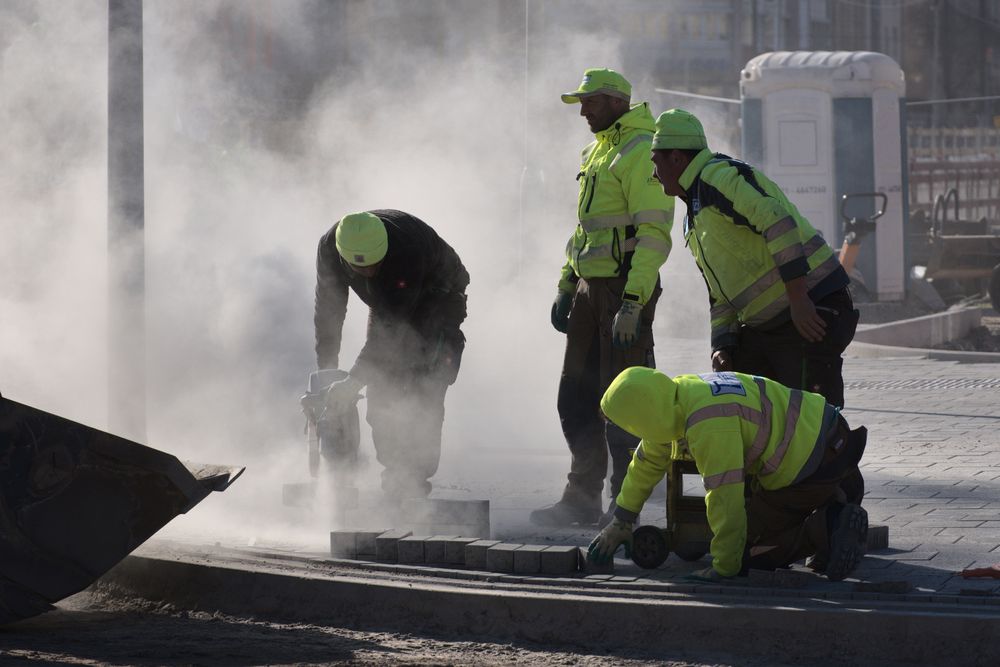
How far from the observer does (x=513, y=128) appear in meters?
16.9

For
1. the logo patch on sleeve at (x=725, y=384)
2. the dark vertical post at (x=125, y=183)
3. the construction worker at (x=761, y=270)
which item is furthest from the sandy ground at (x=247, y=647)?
the dark vertical post at (x=125, y=183)

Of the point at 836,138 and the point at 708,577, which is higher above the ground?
the point at 836,138

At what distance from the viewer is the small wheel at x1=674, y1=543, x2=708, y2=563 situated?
4.96 meters

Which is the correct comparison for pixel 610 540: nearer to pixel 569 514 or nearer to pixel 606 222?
pixel 569 514

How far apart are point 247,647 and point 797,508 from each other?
67.4 inches

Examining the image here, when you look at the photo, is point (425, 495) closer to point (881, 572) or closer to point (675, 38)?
point (881, 572)

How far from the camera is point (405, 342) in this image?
6.29 meters

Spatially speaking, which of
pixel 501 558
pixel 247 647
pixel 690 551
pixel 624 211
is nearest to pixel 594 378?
pixel 624 211

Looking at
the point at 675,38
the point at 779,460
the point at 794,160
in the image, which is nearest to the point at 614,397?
the point at 779,460

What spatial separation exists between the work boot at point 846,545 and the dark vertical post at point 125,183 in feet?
11.9

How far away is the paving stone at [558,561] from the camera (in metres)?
4.83

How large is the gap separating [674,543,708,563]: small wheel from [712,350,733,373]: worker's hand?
65 centimetres

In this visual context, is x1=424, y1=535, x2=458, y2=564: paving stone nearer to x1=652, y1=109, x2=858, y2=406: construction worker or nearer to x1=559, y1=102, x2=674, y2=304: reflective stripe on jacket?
x1=652, y1=109, x2=858, y2=406: construction worker

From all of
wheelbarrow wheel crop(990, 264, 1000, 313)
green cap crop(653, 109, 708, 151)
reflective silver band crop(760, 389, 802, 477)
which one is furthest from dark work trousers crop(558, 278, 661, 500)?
wheelbarrow wheel crop(990, 264, 1000, 313)
